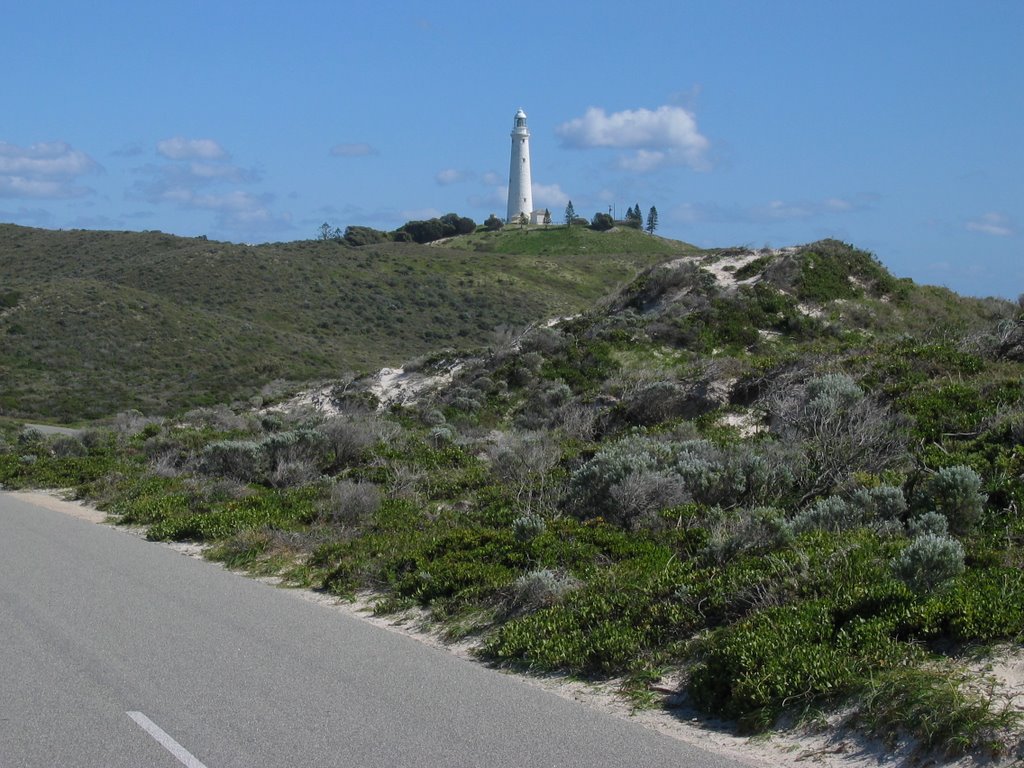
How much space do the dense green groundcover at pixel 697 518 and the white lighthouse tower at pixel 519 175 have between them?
78.0m

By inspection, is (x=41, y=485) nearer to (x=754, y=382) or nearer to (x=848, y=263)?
(x=754, y=382)

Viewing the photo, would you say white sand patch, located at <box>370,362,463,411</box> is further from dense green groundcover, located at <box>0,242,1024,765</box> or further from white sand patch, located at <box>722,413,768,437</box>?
white sand patch, located at <box>722,413,768,437</box>

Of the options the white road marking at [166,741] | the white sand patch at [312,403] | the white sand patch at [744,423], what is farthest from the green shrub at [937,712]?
the white sand patch at [312,403]

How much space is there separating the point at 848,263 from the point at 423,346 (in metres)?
39.1

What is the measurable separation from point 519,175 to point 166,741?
98.0m

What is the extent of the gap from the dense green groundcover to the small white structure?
256ft

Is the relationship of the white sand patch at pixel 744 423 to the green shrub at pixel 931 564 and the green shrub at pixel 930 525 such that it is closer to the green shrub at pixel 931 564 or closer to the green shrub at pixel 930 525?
the green shrub at pixel 930 525

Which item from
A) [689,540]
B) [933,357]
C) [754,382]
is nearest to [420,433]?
[754,382]

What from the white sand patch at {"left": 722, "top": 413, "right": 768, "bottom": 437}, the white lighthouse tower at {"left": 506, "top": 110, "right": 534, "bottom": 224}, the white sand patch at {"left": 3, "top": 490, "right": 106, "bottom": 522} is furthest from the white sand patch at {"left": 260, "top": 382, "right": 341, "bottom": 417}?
the white lighthouse tower at {"left": 506, "top": 110, "right": 534, "bottom": 224}

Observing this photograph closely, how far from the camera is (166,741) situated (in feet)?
17.7

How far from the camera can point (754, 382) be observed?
16359 millimetres

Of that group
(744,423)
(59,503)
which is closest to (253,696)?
(744,423)

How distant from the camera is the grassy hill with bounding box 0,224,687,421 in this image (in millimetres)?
52312

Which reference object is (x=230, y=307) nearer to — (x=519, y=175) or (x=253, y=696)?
(x=519, y=175)
